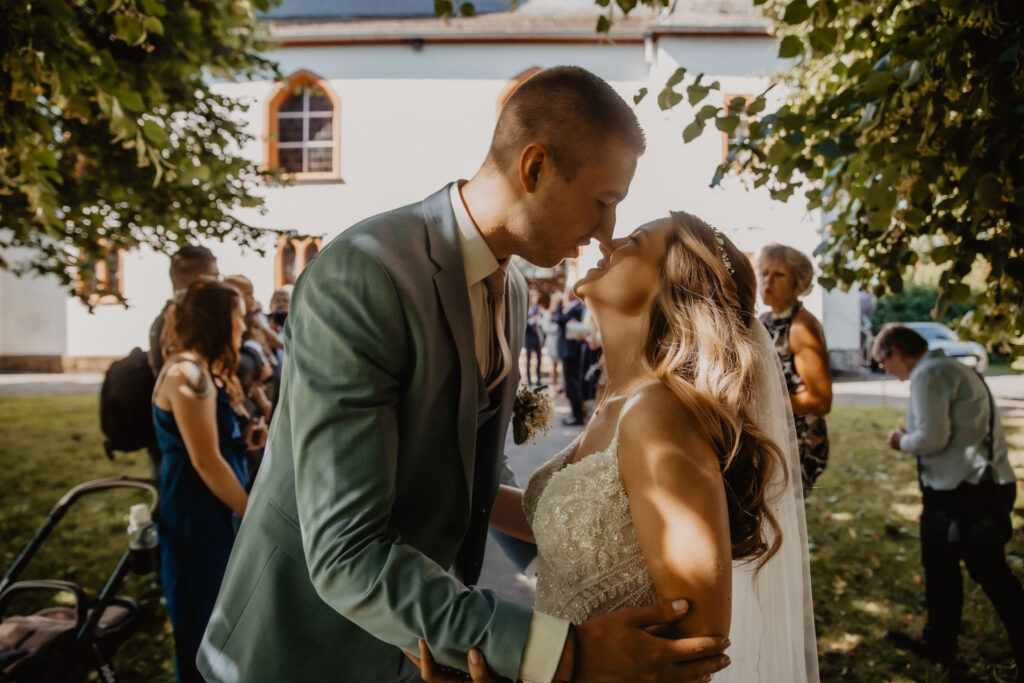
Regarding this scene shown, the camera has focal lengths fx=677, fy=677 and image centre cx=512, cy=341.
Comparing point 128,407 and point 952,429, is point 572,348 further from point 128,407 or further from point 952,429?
point 128,407

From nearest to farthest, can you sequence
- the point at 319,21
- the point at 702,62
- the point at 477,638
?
the point at 477,638, the point at 702,62, the point at 319,21

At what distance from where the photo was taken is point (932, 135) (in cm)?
263

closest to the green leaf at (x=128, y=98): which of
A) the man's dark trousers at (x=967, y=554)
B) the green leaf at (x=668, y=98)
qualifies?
the green leaf at (x=668, y=98)

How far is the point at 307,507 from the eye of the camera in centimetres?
140

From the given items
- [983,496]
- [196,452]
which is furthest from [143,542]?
[983,496]

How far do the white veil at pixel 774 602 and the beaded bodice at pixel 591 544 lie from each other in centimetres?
64

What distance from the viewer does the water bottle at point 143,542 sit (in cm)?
312

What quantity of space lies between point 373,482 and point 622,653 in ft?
2.00

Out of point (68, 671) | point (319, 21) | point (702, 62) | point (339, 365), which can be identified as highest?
point (319, 21)

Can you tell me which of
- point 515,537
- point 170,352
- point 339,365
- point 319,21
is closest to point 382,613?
point 339,365

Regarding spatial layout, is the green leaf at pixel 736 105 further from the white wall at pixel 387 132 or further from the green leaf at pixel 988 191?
the white wall at pixel 387 132

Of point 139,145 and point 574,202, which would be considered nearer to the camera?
point 574,202

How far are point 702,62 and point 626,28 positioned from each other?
2.35 m

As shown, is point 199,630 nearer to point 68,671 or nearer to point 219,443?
point 68,671
